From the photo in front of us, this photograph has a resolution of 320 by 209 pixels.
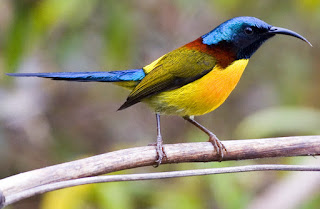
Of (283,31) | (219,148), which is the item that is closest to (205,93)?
(219,148)

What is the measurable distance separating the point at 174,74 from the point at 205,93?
0.98ft

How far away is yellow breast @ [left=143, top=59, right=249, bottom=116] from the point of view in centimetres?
341

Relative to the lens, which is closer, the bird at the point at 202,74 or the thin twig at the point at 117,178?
the thin twig at the point at 117,178

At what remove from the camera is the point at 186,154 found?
288 cm

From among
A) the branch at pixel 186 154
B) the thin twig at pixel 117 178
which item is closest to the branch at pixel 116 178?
the thin twig at pixel 117 178

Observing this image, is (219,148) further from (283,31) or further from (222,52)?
(283,31)

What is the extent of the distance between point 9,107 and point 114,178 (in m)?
3.37

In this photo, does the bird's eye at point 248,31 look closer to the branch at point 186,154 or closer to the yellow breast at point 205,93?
the yellow breast at point 205,93

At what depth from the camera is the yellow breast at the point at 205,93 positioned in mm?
3410

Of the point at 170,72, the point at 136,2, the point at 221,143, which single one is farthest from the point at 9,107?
the point at 221,143

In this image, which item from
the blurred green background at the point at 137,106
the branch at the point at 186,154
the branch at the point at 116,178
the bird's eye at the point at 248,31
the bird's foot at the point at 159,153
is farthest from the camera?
the blurred green background at the point at 137,106

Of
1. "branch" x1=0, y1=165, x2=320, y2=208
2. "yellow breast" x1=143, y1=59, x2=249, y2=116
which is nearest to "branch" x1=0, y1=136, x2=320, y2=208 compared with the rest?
"branch" x1=0, y1=165, x2=320, y2=208

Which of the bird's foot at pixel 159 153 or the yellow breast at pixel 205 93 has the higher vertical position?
the yellow breast at pixel 205 93

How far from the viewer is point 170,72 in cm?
361
